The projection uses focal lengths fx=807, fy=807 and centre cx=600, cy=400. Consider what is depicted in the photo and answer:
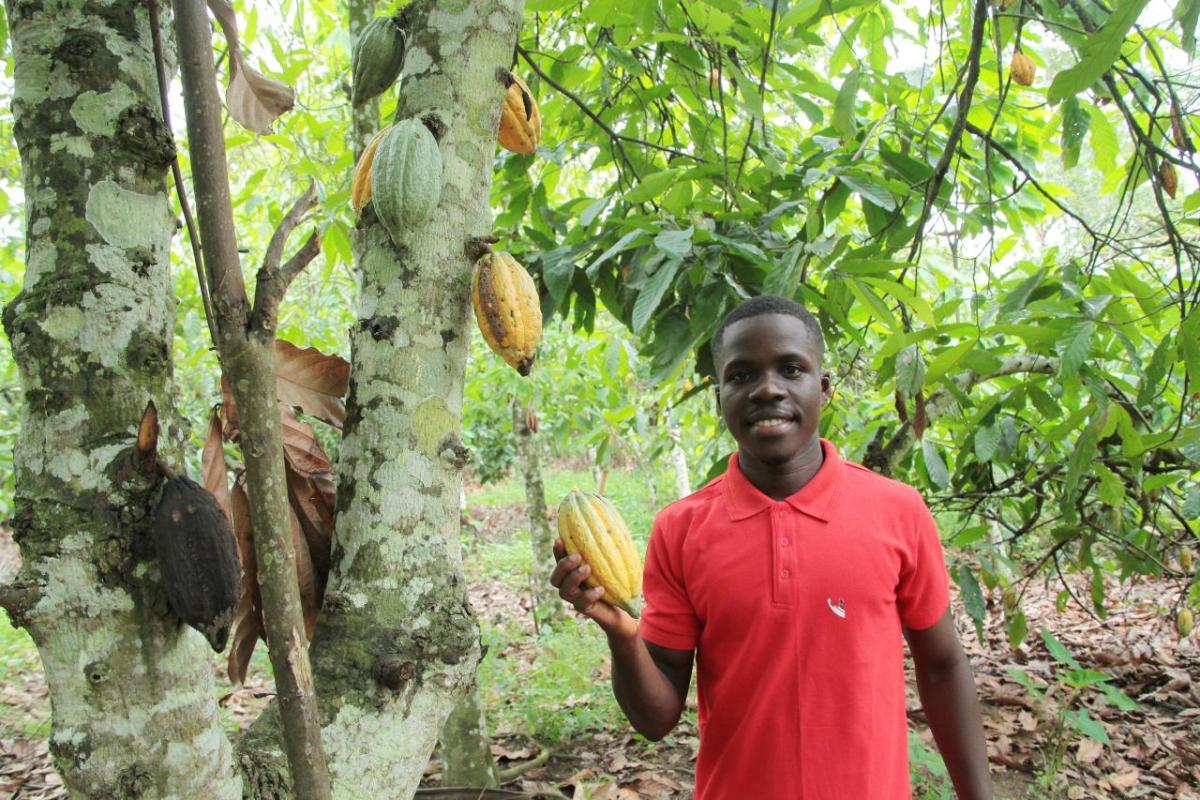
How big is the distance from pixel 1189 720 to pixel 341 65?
4537 millimetres

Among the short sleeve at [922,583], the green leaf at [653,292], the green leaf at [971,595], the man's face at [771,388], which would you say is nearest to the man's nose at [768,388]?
the man's face at [771,388]

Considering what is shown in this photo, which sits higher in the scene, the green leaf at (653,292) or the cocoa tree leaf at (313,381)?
the green leaf at (653,292)

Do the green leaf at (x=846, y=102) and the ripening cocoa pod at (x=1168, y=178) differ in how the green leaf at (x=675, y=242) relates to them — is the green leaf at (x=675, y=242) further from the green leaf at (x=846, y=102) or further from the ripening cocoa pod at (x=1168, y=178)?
the ripening cocoa pod at (x=1168, y=178)

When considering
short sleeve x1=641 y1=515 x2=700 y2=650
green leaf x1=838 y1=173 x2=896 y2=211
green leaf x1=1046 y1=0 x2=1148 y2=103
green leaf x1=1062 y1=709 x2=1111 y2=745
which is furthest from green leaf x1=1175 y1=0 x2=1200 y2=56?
green leaf x1=1062 y1=709 x2=1111 y2=745

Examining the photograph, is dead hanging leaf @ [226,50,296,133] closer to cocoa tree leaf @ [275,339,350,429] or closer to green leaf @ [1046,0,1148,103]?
cocoa tree leaf @ [275,339,350,429]

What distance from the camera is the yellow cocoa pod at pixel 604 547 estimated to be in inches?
38.7

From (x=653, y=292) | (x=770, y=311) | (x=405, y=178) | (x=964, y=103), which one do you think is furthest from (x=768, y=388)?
(x=964, y=103)

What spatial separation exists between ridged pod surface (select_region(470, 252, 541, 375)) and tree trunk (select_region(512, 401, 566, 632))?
Answer: 2992mm

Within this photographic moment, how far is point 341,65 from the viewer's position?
4039 mm

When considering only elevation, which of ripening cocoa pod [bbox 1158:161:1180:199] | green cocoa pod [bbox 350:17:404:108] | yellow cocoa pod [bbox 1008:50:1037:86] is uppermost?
yellow cocoa pod [bbox 1008:50:1037:86]

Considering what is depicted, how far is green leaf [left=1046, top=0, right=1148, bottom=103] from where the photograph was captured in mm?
965

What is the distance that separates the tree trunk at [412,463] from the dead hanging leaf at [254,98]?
155 mm

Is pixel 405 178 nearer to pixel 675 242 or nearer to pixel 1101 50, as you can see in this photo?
pixel 675 242

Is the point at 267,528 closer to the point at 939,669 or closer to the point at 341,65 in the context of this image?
the point at 939,669
